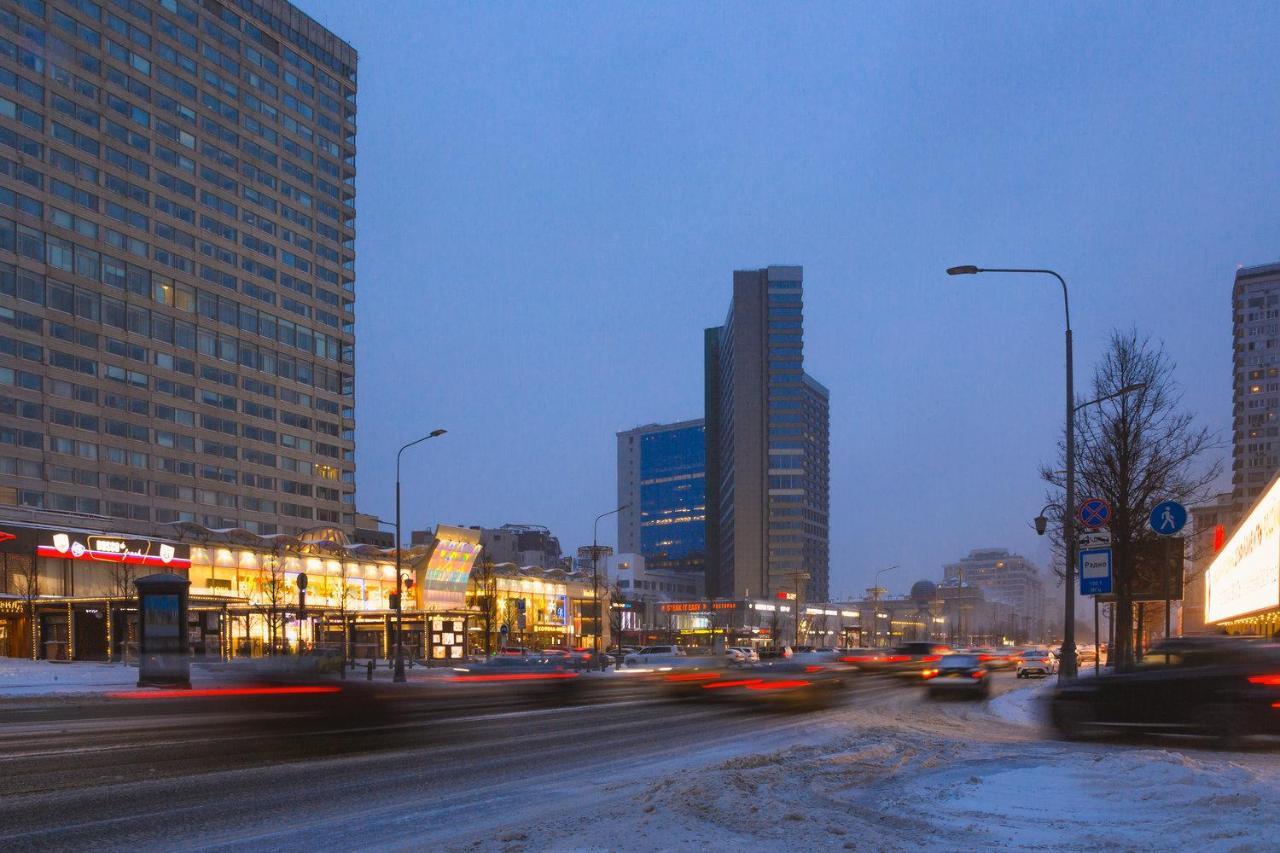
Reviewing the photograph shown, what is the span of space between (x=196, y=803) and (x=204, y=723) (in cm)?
920

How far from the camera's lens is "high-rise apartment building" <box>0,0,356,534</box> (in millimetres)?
78375

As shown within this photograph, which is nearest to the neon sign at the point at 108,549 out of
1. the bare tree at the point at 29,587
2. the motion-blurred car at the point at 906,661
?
the bare tree at the point at 29,587

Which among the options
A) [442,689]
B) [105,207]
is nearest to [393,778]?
[442,689]

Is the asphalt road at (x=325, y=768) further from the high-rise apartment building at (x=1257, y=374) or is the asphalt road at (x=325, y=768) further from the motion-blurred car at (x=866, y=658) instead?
the high-rise apartment building at (x=1257, y=374)

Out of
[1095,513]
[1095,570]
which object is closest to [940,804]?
[1095,570]

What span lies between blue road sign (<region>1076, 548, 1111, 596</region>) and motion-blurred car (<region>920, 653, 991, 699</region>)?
7682 mm

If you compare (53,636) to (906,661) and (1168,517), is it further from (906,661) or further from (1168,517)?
(1168,517)

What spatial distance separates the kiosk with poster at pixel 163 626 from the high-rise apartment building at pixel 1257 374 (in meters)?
149

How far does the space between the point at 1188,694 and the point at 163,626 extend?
2969cm

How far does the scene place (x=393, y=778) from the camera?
1187cm

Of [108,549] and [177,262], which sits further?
[177,262]

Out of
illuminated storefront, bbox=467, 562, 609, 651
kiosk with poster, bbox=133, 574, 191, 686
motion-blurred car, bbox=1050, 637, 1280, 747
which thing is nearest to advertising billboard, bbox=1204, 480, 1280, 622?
motion-blurred car, bbox=1050, 637, 1280, 747

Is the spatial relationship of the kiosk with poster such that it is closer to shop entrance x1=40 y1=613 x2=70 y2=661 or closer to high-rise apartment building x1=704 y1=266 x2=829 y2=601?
shop entrance x1=40 y1=613 x2=70 y2=661

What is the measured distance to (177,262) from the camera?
9106cm
